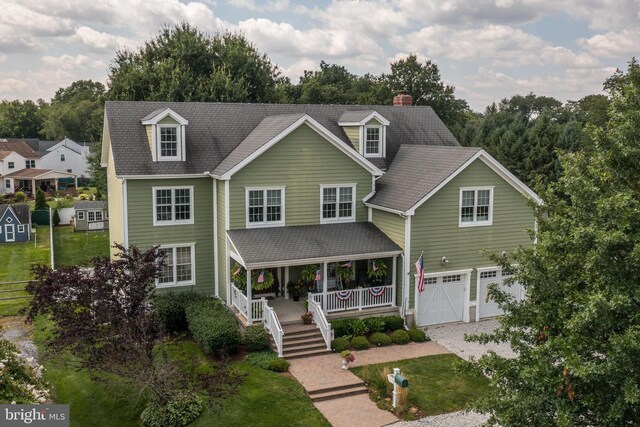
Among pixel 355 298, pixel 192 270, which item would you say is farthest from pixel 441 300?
pixel 192 270

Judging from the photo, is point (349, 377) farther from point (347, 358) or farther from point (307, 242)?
point (307, 242)

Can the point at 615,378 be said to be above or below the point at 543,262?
below

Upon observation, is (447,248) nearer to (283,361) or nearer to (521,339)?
(283,361)

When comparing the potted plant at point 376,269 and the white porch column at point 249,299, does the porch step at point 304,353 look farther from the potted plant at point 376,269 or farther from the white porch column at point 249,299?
the potted plant at point 376,269

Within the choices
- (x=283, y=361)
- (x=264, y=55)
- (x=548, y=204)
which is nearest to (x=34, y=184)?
(x=264, y=55)

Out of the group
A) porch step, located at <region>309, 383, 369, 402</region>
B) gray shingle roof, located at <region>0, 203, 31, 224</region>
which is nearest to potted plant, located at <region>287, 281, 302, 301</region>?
porch step, located at <region>309, 383, 369, 402</region>

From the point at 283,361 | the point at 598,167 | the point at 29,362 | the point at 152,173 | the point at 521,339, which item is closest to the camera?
the point at 598,167

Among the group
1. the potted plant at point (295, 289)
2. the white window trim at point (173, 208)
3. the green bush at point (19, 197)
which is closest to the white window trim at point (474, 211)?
the potted plant at point (295, 289)

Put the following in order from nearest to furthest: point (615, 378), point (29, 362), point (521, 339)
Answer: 1. point (615, 378)
2. point (521, 339)
3. point (29, 362)
